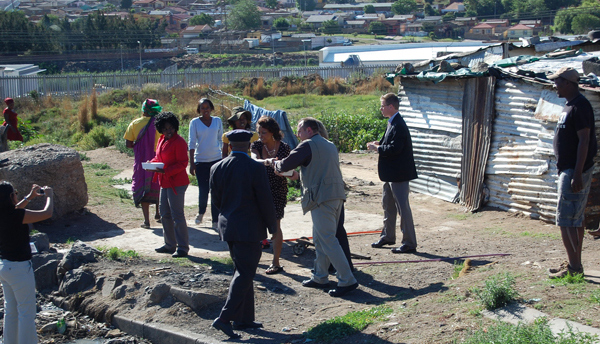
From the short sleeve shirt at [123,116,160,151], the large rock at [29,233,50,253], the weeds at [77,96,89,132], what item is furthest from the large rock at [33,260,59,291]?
the weeds at [77,96,89,132]

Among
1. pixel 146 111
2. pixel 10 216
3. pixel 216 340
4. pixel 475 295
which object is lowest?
pixel 216 340

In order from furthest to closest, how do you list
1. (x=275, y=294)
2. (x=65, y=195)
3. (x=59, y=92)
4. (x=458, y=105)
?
(x=59, y=92) → (x=458, y=105) → (x=65, y=195) → (x=275, y=294)

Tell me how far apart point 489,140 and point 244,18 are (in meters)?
108

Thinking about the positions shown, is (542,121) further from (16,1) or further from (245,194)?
(16,1)

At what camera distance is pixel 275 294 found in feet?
19.8

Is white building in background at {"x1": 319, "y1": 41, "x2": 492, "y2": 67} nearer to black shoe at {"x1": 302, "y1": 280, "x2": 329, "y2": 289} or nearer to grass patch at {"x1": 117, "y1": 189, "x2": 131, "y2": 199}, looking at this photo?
grass patch at {"x1": 117, "y1": 189, "x2": 131, "y2": 199}

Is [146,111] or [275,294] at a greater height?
[146,111]

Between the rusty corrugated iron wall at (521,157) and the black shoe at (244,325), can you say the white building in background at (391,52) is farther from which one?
the black shoe at (244,325)

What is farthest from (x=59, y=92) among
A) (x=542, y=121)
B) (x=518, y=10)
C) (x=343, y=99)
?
(x=518, y=10)

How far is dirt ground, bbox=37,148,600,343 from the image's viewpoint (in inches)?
188

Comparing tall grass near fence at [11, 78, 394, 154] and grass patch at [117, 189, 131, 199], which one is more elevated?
tall grass near fence at [11, 78, 394, 154]

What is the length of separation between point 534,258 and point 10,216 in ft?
16.7

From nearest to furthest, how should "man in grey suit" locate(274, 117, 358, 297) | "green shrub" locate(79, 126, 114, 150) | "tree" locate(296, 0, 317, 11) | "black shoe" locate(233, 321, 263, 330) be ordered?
"black shoe" locate(233, 321, 263, 330)
"man in grey suit" locate(274, 117, 358, 297)
"green shrub" locate(79, 126, 114, 150)
"tree" locate(296, 0, 317, 11)

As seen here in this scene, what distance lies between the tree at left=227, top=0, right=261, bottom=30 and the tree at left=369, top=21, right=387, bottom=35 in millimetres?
23400
